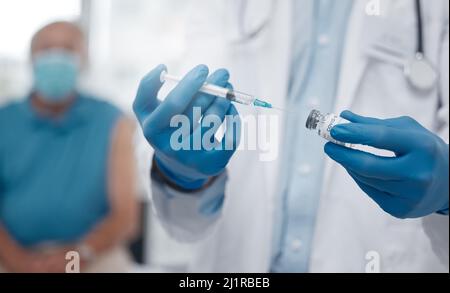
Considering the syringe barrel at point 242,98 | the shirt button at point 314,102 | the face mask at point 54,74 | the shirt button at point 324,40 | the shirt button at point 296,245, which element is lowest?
the shirt button at point 296,245

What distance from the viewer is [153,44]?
1.67 metres

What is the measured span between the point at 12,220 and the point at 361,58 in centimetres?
104

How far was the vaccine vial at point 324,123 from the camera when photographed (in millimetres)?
477

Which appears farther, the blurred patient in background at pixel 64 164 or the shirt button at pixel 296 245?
the blurred patient in background at pixel 64 164

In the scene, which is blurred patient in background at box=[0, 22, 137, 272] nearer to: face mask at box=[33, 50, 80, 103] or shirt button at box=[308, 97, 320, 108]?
face mask at box=[33, 50, 80, 103]

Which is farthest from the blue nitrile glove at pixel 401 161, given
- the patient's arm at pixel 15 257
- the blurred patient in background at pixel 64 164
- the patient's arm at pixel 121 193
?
the patient's arm at pixel 121 193

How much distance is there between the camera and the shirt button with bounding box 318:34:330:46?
59 cm

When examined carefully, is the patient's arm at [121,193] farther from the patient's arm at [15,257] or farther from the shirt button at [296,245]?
the shirt button at [296,245]

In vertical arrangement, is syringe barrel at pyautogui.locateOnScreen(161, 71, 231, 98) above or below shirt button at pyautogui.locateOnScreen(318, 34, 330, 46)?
below

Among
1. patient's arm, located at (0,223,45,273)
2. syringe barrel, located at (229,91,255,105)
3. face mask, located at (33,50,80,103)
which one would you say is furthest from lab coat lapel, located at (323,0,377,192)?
face mask, located at (33,50,80,103)

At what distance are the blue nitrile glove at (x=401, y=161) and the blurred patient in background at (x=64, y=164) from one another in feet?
2.62

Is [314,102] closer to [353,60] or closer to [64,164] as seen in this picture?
[353,60]

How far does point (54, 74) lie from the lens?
50.3 inches

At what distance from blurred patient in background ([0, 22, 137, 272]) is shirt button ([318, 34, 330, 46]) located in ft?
2.48
